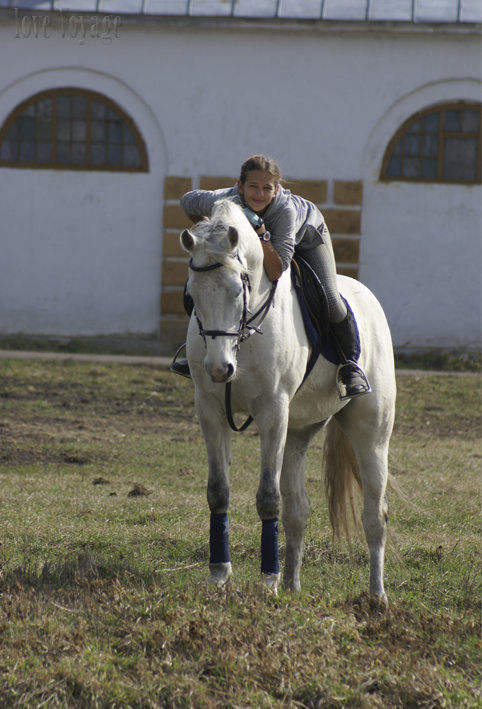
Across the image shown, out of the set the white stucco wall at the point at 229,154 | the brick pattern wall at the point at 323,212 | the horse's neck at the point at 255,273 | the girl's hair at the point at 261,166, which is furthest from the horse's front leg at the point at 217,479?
the white stucco wall at the point at 229,154

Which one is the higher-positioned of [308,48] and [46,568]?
[308,48]

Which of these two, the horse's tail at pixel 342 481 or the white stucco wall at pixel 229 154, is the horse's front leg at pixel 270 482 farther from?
the white stucco wall at pixel 229 154

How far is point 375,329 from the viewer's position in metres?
5.30

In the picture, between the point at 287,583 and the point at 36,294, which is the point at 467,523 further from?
the point at 36,294

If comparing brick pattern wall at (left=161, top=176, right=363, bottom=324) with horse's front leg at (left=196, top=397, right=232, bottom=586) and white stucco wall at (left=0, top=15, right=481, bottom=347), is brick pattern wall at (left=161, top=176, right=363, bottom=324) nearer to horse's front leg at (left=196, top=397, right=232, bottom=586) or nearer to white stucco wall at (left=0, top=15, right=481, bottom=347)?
white stucco wall at (left=0, top=15, right=481, bottom=347)

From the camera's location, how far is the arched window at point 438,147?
48.3ft

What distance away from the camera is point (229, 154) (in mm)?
14734

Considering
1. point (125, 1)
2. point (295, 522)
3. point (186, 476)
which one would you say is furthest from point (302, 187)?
point (295, 522)

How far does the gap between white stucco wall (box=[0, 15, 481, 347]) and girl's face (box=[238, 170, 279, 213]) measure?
10409mm

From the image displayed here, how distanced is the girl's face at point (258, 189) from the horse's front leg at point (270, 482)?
39.1 inches

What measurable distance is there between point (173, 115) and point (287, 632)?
12.1 m

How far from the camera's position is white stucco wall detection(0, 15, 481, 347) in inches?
572

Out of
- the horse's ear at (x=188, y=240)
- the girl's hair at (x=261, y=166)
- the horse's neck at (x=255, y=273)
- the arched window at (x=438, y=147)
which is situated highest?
the arched window at (x=438, y=147)

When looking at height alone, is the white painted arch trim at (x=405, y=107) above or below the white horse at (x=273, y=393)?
above
